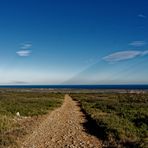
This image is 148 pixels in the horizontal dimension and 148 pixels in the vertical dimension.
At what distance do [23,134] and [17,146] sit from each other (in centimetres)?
300

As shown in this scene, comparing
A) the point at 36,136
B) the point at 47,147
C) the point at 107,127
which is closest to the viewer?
the point at 47,147

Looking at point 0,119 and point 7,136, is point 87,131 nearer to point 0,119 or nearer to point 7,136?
point 7,136

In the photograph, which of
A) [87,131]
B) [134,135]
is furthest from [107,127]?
[134,135]

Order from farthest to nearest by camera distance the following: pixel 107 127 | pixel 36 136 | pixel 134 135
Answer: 1. pixel 107 127
2. pixel 36 136
3. pixel 134 135

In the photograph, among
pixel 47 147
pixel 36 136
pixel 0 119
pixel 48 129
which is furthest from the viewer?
pixel 0 119

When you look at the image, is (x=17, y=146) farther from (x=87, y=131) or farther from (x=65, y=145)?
(x=87, y=131)

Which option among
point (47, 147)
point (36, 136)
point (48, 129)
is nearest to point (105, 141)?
point (47, 147)

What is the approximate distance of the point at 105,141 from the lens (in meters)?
14.9

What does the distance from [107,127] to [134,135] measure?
2.96 m

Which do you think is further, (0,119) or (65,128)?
(0,119)

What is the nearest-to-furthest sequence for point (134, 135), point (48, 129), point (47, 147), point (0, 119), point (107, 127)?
point (47, 147), point (134, 135), point (107, 127), point (48, 129), point (0, 119)

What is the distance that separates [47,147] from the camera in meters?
14.1

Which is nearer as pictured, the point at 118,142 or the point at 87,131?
the point at 118,142

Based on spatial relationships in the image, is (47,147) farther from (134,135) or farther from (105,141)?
(134,135)
